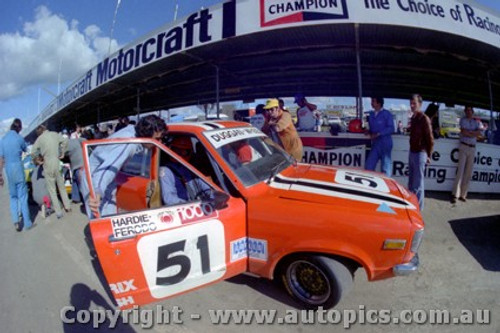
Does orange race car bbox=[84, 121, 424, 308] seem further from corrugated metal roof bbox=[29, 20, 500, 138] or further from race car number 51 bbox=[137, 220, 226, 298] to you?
corrugated metal roof bbox=[29, 20, 500, 138]

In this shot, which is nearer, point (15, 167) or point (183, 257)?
point (183, 257)

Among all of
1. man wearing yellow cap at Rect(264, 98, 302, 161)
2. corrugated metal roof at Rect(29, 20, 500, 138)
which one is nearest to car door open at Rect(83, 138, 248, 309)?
man wearing yellow cap at Rect(264, 98, 302, 161)

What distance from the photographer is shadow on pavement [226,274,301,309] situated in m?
2.77

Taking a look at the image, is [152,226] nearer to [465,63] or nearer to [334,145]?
[334,145]

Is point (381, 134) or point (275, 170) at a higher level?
point (381, 134)

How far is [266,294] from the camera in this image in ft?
9.42

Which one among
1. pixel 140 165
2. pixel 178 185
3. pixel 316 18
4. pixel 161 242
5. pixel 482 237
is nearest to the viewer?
pixel 161 242

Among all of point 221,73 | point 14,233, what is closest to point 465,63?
point 221,73

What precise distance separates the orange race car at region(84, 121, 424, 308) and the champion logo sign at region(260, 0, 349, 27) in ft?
13.9

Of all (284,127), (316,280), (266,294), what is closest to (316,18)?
(284,127)

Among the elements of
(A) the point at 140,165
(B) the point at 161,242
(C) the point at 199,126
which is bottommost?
(B) the point at 161,242

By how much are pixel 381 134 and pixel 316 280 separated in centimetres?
365

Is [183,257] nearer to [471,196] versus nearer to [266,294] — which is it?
[266,294]

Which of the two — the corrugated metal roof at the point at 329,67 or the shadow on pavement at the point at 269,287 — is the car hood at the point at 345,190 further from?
the corrugated metal roof at the point at 329,67
